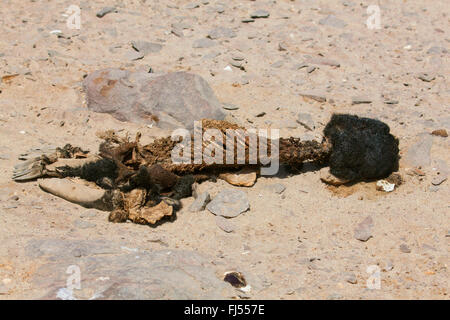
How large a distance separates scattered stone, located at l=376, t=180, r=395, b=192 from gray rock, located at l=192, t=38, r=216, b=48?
4048 millimetres

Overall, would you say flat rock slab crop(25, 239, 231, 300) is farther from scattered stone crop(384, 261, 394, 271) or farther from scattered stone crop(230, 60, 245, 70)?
scattered stone crop(230, 60, 245, 70)

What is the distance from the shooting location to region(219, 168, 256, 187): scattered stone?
5.83 metres

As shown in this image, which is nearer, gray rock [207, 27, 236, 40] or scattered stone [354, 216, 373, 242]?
scattered stone [354, 216, 373, 242]

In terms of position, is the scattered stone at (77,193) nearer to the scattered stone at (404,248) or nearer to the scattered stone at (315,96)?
the scattered stone at (404,248)

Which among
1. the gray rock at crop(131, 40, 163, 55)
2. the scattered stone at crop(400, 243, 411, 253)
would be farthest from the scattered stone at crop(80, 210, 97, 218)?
the gray rock at crop(131, 40, 163, 55)

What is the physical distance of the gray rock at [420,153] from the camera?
6.06 metres

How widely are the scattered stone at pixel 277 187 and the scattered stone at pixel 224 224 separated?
0.76 meters

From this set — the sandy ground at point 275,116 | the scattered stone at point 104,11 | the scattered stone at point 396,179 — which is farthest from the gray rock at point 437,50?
the scattered stone at point 104,11

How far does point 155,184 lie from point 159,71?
296 cm

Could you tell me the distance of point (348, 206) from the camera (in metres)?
5.53

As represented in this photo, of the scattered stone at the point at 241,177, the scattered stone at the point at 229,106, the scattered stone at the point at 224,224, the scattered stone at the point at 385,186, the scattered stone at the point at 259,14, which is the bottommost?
the scattered stone at the point at 224,224

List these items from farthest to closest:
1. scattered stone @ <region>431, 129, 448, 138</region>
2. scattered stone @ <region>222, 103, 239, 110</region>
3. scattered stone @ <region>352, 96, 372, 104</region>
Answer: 1. scattered stone @ <region>352, 96, 372, 104</region>
2. scattered stone @ <region>222, 103, 239, 110</region>
3. scattered stone @ <region>431, 129, 448, 138</region>

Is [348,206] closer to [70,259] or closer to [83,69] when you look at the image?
[70,259]

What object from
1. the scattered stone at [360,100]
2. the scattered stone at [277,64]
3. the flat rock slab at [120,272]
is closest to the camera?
the flat rock slab at [120,272]
